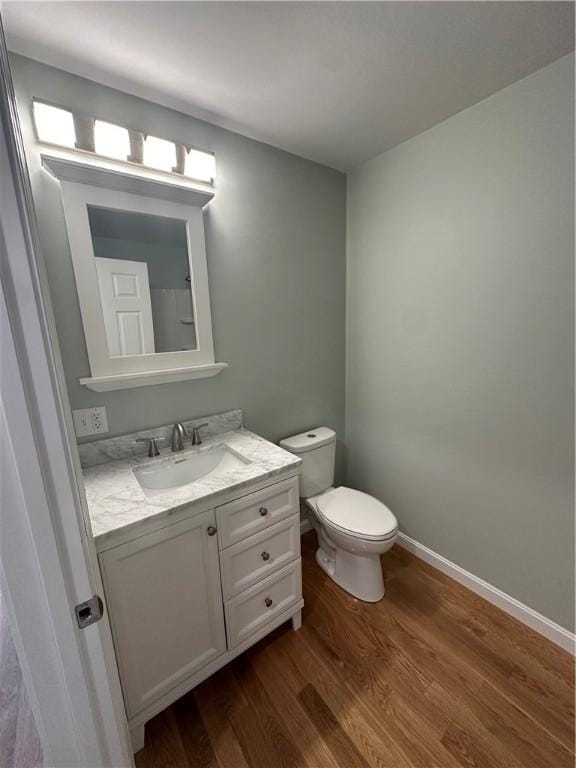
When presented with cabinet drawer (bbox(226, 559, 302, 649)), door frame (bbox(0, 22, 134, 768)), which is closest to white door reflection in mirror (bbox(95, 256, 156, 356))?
door frame (bbox(0, 22, 134, 768))

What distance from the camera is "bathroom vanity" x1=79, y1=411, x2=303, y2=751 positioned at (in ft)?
3.18

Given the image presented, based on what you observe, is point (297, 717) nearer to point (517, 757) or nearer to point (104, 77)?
point (517, 757)

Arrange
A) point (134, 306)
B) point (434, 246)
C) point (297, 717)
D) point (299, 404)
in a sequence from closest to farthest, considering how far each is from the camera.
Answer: point (297, 717)
point (134, 306)
point (434, 246)
point (299, 404)

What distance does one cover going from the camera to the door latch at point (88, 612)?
0.52 metres

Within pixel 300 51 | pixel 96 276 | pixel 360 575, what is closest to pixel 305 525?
pixel 360 575

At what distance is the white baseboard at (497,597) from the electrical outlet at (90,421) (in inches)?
72.3

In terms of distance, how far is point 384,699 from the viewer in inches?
46.6

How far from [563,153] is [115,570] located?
2129mm

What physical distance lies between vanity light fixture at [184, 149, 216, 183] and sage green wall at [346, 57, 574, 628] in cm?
94

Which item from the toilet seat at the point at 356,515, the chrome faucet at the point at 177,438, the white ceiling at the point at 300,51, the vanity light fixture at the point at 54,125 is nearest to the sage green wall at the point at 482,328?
the white ceiling at the point at 300,51

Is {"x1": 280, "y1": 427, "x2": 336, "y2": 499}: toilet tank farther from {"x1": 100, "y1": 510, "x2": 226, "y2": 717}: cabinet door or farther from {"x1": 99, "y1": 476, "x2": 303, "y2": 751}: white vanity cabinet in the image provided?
{"x1": 100, "y1": 510, "x2": 226, "y2": 717}: cabinet door

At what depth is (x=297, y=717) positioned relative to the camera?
1.13 meters

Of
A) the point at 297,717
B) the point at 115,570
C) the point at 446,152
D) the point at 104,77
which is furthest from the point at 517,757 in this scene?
the point at 104,77

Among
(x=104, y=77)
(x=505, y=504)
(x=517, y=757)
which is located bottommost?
(x=517, y=757)
